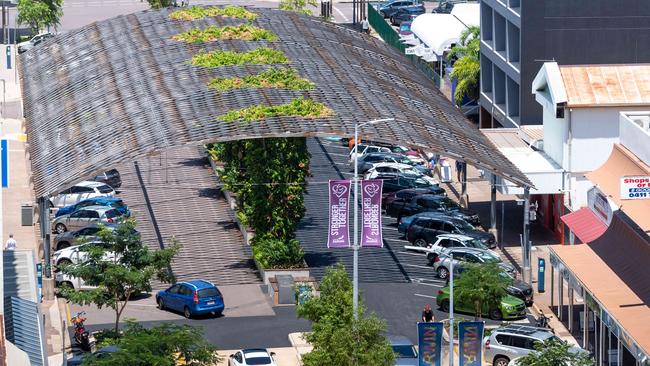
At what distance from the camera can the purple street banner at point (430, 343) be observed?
61344mm

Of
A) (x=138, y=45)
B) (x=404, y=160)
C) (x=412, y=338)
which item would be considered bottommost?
(x=412, y=338)

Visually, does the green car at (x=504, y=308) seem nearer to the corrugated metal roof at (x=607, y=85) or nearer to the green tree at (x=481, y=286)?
the green tree at (x=481, y=286)

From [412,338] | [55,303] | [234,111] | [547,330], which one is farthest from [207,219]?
[547,330]

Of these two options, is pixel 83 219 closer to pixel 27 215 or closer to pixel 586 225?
pixel 27 215

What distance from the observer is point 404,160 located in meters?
98.4

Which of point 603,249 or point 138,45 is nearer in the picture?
point 603,249

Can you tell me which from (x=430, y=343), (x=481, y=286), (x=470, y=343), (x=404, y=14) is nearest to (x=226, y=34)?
(x=481, y=286)

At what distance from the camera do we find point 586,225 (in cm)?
6938

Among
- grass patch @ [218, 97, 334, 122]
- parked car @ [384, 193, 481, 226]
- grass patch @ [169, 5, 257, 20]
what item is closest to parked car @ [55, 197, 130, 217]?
grass patch @ [218, 97, 334, 122]


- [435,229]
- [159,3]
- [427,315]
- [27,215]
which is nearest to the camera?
[427,315]

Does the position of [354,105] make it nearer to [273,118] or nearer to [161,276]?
[273,118]

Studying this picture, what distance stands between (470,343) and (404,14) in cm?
8448

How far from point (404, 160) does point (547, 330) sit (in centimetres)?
3304

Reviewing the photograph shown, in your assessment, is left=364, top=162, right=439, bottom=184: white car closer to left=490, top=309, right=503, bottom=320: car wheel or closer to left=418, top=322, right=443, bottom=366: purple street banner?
left=490, top=309, right=503, bottom=320: car wheel
